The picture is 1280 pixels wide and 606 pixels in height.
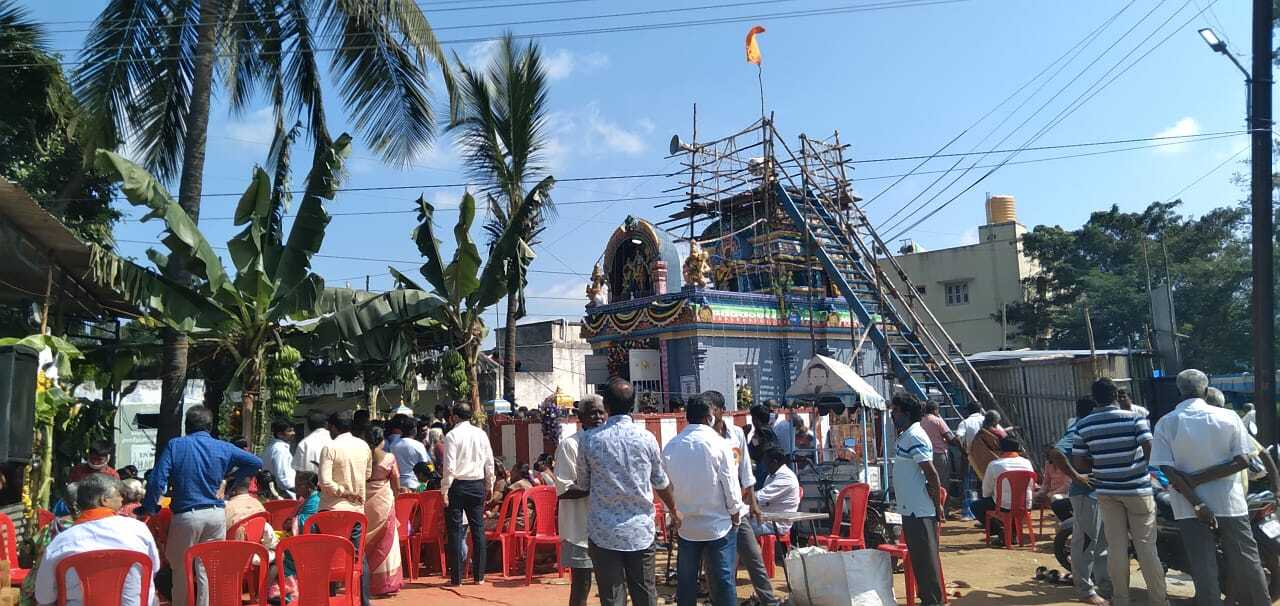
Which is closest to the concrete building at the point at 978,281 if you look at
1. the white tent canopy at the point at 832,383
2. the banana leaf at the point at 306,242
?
the white tent canopy at the point at 832,383

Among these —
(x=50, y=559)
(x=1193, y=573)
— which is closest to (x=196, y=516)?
(x=50, y=559)

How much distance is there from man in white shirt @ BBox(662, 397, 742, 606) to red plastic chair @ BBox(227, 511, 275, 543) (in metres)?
3.26

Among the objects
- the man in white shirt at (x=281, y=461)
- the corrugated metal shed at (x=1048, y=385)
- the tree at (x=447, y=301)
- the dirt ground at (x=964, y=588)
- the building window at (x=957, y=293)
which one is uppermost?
the building window at (x=957, y=293)

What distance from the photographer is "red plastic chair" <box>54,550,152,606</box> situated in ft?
15.0

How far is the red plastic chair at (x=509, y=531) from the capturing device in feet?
29.0

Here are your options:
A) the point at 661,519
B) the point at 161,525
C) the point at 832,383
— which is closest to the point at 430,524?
the point at 661,519

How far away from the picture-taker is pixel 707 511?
18.2 feet

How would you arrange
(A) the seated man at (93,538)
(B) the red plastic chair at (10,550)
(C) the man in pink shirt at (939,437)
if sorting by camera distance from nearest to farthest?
(A) the seated man at (93,538) → (B) the red plastic chair at (10,550) → (C) the man in pink shirt at (939,437)

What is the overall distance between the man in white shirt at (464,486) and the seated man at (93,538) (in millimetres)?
3594

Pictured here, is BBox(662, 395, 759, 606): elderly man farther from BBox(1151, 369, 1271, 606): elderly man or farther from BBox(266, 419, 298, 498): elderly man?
BBox(266, 419, 298, 498): elderly man

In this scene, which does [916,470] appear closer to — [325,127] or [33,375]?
[33,375]

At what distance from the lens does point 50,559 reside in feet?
15.0

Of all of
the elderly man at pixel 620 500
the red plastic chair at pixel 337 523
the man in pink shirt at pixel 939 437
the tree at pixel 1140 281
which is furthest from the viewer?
the tree at pixel 1140 281

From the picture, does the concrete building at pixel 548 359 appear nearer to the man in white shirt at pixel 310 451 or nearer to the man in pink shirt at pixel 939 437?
the man in pink shirt at pixel 939 437
